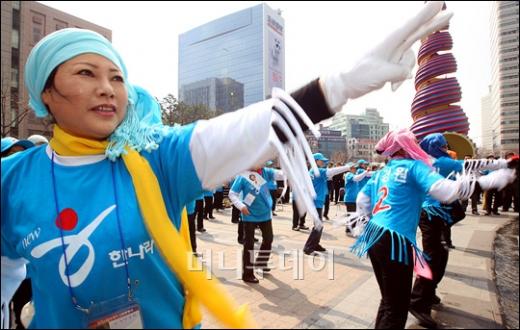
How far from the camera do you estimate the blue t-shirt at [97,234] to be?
115cm

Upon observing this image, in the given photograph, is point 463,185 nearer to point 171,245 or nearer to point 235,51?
point 171,245

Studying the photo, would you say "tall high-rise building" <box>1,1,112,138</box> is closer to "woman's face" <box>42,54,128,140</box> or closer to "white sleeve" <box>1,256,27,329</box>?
"white sleeve" <box>1,256,27,329</box>

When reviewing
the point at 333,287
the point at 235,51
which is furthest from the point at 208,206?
the point at 235,51

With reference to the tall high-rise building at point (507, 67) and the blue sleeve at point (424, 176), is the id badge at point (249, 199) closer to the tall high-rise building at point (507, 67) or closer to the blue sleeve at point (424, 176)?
the blue sleeve at point (424, 176)

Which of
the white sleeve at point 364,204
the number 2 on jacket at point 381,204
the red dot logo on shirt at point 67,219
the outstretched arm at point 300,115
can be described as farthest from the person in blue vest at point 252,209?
the outstretched arm at point 300,115

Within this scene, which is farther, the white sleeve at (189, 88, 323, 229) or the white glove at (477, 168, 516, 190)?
the white glove at (477, 168, 516, 190)

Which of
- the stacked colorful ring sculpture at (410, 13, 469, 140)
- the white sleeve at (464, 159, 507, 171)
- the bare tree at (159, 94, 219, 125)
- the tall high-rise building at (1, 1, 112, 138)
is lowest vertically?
the white sleeve at (464, 159, 507, 171)

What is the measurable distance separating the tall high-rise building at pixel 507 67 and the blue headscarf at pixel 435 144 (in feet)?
5.88

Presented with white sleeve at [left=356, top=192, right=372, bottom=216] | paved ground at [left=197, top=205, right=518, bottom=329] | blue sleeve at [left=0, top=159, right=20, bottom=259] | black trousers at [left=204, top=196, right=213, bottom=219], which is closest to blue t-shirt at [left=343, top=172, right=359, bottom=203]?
paved ground at [left=197, top=205, right=518, bottom=329]

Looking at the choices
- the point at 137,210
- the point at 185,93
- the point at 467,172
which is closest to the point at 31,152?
the point at 137,210

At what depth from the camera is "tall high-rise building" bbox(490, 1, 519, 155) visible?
1779mm

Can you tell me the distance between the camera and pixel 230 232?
8953mm

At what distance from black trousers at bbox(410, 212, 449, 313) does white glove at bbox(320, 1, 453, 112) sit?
3.37m

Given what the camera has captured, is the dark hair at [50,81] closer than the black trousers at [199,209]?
Yes
